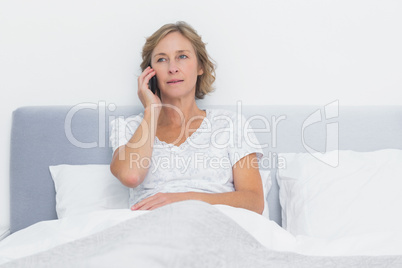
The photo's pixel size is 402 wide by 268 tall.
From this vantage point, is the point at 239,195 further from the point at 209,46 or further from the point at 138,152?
the point at 209,46

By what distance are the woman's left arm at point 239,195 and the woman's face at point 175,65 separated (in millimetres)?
406

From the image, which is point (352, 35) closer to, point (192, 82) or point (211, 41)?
point (211, 41)

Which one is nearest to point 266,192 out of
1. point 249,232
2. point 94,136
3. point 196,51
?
point 249,232

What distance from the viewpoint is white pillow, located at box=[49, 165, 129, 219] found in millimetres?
1750

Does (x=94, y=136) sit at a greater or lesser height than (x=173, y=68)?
lesser

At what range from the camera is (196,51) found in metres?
1.88

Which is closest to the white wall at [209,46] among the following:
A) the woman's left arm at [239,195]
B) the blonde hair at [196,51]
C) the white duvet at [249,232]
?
the blonde hair at [196,51]

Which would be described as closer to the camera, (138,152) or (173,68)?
(138,152)

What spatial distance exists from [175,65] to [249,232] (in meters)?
0.82

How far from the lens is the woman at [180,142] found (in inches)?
63.7

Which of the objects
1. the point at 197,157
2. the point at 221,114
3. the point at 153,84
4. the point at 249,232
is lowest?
the point at 249,232

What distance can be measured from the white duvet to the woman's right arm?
27cm

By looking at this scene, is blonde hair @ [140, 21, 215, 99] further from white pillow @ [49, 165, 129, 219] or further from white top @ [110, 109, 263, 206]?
white pillow @ [49, 165, 129, 219]

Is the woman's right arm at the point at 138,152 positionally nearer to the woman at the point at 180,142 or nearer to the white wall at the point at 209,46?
the woman at the point at 180,142
